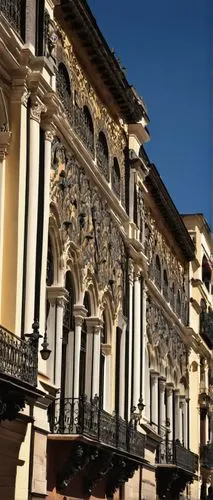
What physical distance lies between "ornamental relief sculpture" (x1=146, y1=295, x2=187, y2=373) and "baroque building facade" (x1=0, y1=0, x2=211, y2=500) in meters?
0.13

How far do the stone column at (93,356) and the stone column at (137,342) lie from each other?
4464 mm

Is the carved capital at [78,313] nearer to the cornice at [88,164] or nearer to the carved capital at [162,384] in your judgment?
the cornice at [88,164]

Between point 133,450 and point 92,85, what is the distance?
8623mm

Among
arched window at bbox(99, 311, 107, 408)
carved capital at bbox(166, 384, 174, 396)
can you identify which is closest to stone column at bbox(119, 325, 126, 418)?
arched window at bbox(99, 311, 107, 408)

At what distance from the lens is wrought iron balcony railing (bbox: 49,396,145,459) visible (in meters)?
21.9

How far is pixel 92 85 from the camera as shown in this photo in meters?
26.1

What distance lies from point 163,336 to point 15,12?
62.6 ft

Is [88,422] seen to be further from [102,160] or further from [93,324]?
[102,160]

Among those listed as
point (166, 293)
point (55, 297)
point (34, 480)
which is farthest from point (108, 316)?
point (166, 293)

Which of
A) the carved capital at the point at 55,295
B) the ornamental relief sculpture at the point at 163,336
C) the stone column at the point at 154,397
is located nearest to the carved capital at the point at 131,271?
the ornamental relief sculpture at the point at 163,336

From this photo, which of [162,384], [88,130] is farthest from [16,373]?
[162,384]

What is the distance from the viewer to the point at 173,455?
35.9 metres

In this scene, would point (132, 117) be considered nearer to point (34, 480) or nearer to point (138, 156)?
point (138, 156)

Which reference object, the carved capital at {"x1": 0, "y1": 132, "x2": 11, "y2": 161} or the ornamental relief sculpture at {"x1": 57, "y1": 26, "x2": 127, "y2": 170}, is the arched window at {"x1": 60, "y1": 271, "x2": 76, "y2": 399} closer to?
the ornamental relief sculpture at {"x1": 57, "y1": 26, "x2": 127, "y2": 170}
